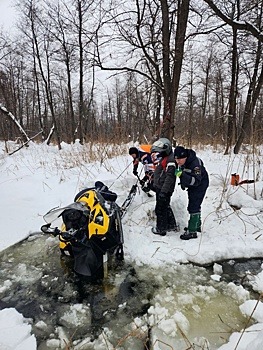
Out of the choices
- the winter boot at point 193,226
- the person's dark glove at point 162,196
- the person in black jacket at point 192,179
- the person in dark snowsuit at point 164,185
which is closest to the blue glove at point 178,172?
the person in black jacket at point 192,179

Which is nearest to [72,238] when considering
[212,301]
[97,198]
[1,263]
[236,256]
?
[97,198]

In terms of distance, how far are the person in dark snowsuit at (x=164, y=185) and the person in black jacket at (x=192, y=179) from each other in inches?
7.8

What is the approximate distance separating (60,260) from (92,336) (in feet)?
4.24

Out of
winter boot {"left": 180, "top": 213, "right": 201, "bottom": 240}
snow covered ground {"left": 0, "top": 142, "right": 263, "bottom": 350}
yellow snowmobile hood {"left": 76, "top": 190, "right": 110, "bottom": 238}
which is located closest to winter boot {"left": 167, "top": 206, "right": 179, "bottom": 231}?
snow covered ground {"left": 0, "top": 142, "right": 263, "bottom": 350}

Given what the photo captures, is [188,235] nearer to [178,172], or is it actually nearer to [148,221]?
[148,221]

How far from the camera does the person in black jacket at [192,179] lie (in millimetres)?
3531

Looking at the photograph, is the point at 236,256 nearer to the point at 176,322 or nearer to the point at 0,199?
the point at 176,322

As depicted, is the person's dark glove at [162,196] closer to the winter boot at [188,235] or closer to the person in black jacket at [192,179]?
the person in black jacket at [192,179]

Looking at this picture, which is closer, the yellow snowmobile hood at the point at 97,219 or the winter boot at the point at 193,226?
the yellow snowmobile hood at the point at 97,219

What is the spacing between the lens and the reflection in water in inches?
81.3

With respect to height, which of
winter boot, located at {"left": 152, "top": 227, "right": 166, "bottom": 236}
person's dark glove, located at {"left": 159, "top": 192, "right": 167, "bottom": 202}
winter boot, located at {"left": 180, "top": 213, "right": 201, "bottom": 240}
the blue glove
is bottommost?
winter boot, located at {"left": 152, "top": 227, "right": 166, "bottom": 236}

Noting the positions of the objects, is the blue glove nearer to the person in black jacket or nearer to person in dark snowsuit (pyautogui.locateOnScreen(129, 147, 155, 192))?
the person in black jacket

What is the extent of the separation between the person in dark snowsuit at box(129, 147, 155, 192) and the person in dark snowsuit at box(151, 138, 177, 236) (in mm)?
810

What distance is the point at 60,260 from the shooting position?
320 cm
